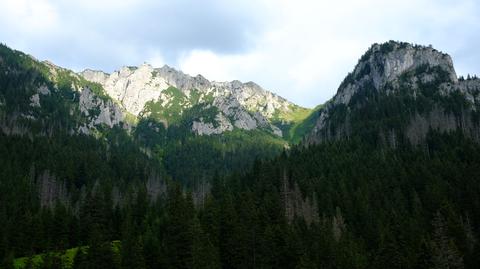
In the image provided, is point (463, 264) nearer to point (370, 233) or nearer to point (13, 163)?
point (370, 233)

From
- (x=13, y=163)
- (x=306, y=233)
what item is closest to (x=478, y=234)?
(x=306, y=233)

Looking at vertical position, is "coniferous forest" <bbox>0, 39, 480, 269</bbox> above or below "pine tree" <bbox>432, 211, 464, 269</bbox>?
above

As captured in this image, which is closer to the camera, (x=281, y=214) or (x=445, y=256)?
(x=445, y=256)

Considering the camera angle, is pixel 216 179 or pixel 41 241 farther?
pixel 216 179

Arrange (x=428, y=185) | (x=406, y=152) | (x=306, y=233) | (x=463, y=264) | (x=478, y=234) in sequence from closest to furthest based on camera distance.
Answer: (x=463, y=264) < (x=306, y=233) < (x=478, y=234) < (x=428, y=185) < (x=406, y=152)

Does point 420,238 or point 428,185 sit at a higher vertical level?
point 428,185

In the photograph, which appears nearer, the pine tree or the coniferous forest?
the pine tree

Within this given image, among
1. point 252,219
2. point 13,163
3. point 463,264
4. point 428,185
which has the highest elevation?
point 13,163

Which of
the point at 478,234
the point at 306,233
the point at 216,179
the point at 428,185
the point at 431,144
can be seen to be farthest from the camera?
the point at 431,144

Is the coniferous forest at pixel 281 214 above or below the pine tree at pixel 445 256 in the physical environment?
Result: above

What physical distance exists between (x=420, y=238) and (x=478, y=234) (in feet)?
64.8

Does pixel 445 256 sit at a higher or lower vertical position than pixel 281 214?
lower

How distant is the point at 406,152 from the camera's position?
158625 mm

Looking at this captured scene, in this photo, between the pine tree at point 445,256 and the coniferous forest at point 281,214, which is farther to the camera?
the coniferous forest at point 281,214
